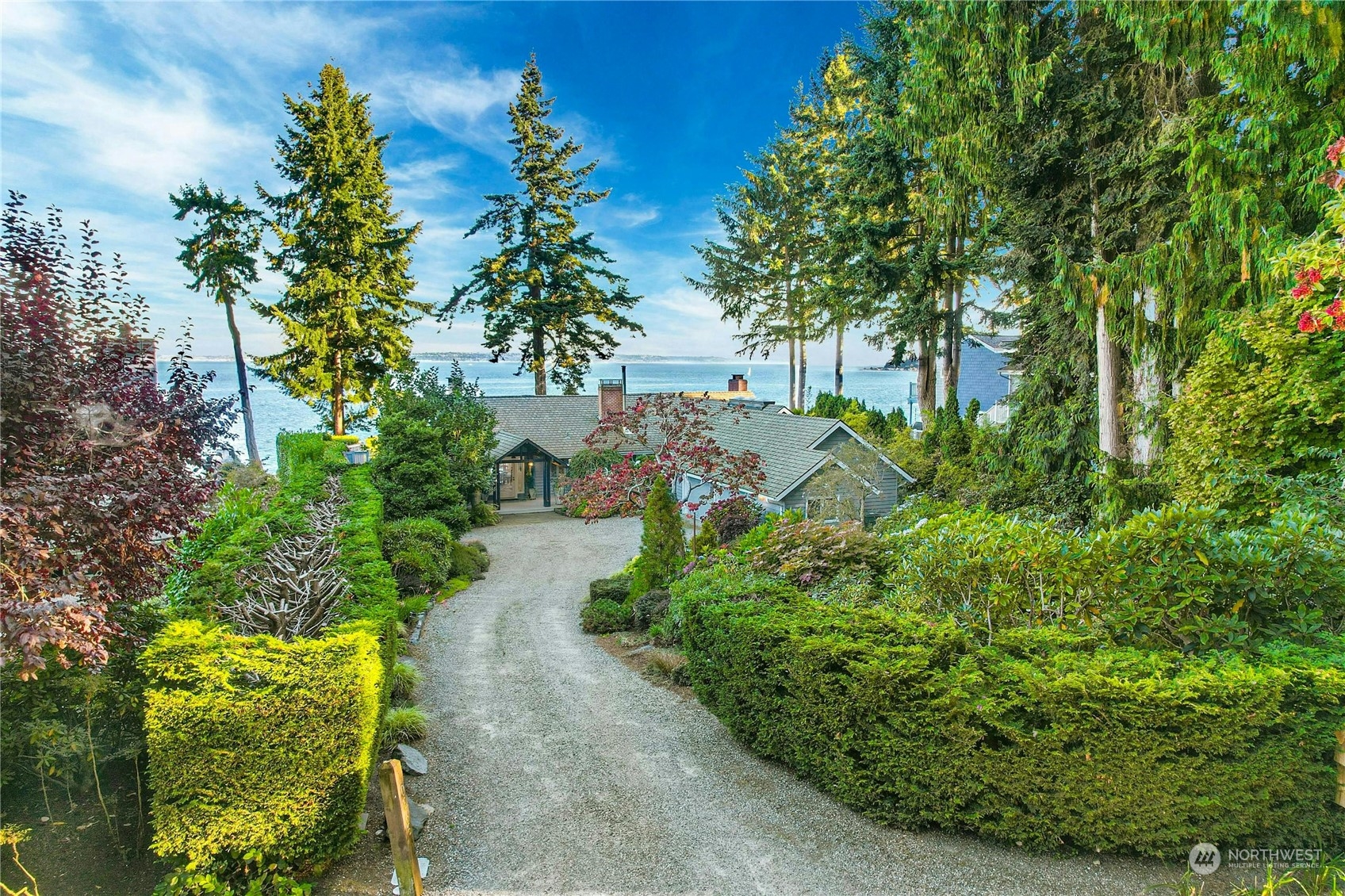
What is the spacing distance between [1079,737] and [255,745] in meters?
5.63

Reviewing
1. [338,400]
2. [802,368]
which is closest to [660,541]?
[338,400]

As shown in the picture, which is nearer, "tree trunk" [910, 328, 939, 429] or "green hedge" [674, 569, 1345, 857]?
"green hedge" [674, 569, 1345, 857]

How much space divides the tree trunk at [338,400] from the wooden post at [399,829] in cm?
2439

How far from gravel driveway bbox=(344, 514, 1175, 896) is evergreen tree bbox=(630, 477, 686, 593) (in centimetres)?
352

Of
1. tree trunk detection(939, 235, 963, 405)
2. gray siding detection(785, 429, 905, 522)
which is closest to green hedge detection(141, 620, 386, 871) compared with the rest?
gray siding detection(785, 429, 905, 522)

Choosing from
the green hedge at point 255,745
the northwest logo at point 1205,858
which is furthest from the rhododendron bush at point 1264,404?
the green hedge at point 255,745

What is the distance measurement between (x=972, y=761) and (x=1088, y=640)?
161 cm

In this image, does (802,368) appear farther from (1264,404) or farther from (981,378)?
(1264,404)

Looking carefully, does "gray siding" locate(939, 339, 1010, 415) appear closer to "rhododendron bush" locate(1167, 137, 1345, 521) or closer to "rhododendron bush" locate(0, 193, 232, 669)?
"rhododendron bush" locate(1167, 137, 1345, 521)

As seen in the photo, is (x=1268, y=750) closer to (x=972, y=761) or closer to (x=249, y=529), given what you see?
(x=972, y=761)

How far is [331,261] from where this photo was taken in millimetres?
24859

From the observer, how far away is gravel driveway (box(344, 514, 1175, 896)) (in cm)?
462

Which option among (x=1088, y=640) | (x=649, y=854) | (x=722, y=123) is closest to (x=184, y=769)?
(x=649, y=854)

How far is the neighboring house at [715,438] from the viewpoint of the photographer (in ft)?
63.2
